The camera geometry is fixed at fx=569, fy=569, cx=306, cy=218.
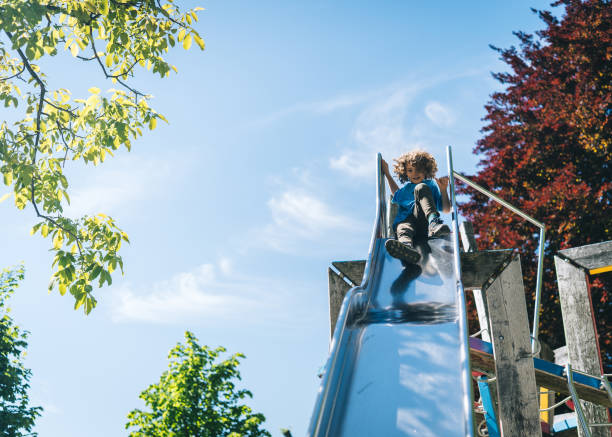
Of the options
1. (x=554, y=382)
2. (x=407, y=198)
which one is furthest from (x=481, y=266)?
(x=407, y=198)

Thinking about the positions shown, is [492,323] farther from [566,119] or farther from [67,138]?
[566,119]

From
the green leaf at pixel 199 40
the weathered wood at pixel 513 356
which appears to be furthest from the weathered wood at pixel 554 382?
the green leaf at pixel 199 40

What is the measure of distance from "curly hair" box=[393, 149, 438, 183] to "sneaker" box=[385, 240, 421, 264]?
202cm

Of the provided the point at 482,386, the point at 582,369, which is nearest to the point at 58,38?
the point at 482,386

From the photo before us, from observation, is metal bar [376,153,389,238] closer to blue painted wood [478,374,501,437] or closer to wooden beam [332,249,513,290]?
wooden beam [332,249,513,290]

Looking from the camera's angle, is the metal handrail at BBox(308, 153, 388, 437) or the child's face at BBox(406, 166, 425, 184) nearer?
the metal handrail at BBox(308, 153, 388, 437)

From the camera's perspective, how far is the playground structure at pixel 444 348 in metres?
3.69

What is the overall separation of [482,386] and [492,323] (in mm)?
1473

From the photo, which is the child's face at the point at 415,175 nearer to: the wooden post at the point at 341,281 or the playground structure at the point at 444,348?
the playground structure at the point at 444,348

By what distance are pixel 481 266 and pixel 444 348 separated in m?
1.64

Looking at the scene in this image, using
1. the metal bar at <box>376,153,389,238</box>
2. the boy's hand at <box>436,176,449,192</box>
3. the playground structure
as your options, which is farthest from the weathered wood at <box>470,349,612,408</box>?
the boy's hand at <box>436,176,449,192</box>

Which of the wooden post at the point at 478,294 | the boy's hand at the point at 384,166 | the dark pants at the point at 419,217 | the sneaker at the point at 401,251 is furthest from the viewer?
the wooden post at the point at 478,294

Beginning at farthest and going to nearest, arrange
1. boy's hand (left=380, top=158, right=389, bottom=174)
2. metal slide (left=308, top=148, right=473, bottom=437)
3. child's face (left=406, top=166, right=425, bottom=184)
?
1. child's face (left=406, top=166, right=425, bottom=184)
2. boy's hand (left=380, top=158, right=389, bottom=174)
3. metal slide (left=308, top=148, right=473, bottom=437)

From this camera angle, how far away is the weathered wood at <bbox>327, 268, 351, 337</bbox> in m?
6.13
